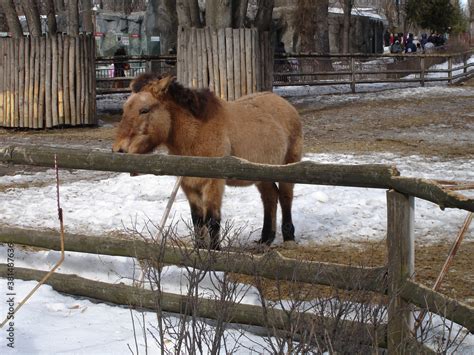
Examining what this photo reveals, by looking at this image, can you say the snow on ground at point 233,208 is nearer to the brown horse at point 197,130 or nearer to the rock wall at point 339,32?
the brown horse at point 197,130

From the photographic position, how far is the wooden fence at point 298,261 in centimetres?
379

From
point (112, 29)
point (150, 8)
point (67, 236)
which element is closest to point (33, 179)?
point (67, 236)

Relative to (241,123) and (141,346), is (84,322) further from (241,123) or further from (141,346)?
(241,123)

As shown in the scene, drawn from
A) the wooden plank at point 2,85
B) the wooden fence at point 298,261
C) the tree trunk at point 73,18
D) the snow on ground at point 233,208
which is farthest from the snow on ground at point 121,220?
the tree trunk at point 73,18

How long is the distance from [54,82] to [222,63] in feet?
11.8

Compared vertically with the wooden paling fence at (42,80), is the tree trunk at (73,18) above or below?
above

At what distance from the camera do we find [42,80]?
15.6m

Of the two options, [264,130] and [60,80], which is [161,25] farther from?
[264,130]

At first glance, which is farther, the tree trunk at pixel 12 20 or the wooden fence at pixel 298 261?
the tree trunk at pixel 12 20

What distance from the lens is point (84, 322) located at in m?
5.12

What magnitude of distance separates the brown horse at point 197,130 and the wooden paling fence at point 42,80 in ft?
30.2

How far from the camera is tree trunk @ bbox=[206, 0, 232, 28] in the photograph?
1441cm

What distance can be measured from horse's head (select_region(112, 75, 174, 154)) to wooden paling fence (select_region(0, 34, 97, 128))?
945 cm

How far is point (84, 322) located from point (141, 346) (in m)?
0.66
